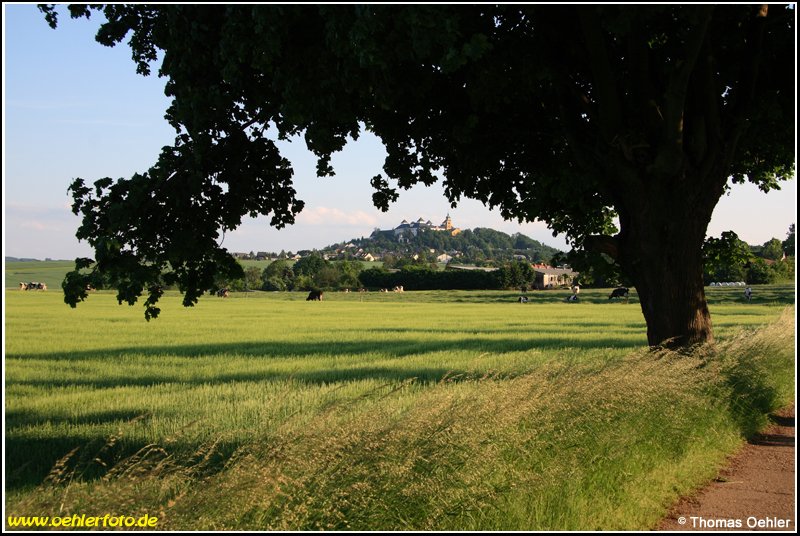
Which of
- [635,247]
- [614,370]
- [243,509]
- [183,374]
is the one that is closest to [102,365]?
[183,374]

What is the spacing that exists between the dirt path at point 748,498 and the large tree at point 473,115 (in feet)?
8.66

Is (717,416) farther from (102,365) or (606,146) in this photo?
(102,365)

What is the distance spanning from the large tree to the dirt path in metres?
2.64

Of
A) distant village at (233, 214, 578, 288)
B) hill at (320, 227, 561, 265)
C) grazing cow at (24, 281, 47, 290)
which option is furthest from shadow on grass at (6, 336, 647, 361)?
grazing cow at (24, 281, 47, 290)

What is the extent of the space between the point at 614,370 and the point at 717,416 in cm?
200

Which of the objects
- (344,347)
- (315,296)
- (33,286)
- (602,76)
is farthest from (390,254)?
(602,76)

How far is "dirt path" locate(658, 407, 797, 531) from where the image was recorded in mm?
6555

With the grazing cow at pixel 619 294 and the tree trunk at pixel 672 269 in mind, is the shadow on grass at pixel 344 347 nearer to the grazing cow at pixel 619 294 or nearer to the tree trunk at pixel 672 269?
the tree trunk at pixel 672 269

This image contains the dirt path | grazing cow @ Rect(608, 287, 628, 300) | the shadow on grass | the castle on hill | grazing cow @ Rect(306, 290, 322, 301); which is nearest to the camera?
the dirt path

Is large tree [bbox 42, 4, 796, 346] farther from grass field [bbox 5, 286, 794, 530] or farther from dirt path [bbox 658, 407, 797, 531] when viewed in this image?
dirt path [bbox 658, 407, 797, 531]

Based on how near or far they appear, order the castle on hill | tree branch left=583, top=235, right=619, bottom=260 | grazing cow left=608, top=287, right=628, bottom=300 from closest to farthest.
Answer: tree branch left=583, top=235, right=619, bottom=260, the castle on hill, grazing cow left=608, top=287, right=628, bottom=300

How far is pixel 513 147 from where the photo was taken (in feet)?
45.2

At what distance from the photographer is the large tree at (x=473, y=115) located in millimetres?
8812

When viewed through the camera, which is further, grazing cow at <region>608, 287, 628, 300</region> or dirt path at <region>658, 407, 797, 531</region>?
grazing cow at <region>608, 287, 628, 300</region>
